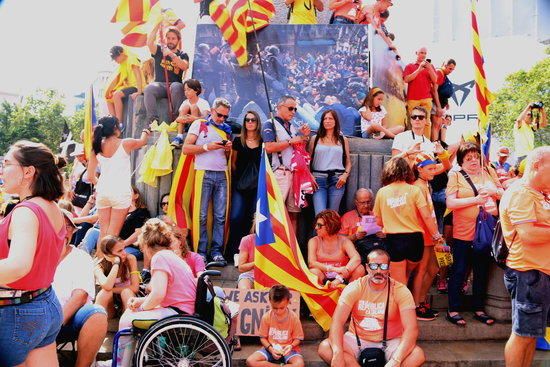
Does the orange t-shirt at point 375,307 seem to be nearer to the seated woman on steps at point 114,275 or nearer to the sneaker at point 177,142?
the seated woman on steps at point 114,275

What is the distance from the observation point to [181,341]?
4340 mm

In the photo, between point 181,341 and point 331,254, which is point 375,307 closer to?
point 331,254

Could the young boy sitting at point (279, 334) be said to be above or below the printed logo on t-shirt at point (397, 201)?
below

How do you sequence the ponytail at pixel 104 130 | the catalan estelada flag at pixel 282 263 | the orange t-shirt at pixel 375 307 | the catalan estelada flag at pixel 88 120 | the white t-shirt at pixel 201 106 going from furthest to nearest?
1. the catalan estelada flag at pixel 88 120
2. the white t-shirt at pixel 201 106
3. the ponytail at pixel 104 130
4. the catalan estelada flag at pixel 282 263
5. the orange t-shirt at pixel 375 307

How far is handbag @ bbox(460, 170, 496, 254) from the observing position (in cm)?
561

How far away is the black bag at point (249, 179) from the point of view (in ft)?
22.2

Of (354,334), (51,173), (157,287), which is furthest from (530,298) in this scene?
(51,173)

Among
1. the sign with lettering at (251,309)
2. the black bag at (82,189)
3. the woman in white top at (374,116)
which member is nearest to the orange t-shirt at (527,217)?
the sign with lettering at (251,309)

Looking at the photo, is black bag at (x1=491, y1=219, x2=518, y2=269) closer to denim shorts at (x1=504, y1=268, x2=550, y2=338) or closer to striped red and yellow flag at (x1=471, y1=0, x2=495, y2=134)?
denim shorts at (x1=504, y1=268, x2=550, y2=338)

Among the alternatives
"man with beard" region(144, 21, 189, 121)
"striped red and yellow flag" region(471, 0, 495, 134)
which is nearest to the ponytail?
"man with beard" region(144, 21, 189, 121)

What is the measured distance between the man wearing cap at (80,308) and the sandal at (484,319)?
3.55m

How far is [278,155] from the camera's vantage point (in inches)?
265

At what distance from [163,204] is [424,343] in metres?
3.42

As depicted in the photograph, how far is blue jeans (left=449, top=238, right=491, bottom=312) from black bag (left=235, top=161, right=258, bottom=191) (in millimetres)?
2349
